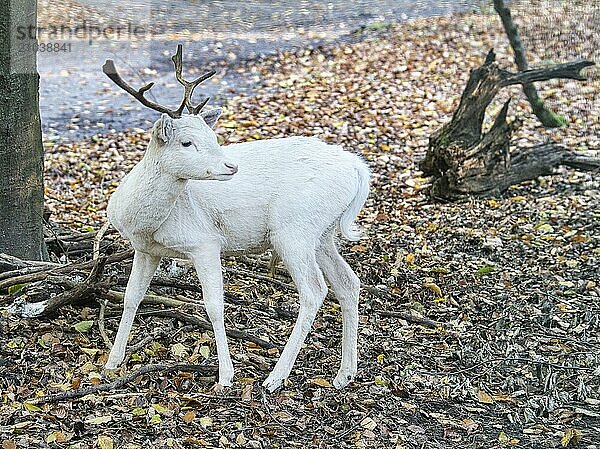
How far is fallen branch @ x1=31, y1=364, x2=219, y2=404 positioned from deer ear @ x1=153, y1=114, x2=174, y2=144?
1332 millimetres

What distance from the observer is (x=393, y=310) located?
6.36 metres

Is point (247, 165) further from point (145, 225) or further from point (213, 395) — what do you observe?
point (213, 395)

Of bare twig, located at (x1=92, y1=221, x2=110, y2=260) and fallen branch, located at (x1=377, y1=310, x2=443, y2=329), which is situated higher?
bare twig, located at (x1=92, y1=221, x2=110, y2=260)

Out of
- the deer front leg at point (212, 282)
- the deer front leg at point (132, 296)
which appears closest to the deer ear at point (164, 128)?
the deer front leg at point (212, 282)

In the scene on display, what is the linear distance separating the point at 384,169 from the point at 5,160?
5.00m

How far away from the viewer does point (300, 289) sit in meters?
4.84

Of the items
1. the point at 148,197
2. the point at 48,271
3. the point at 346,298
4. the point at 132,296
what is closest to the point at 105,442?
the point at 132,296

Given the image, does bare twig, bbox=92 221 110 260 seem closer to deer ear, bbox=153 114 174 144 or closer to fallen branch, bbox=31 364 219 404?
fallen branch, bbox=31 364 219 404

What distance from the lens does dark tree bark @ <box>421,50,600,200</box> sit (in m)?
8.88

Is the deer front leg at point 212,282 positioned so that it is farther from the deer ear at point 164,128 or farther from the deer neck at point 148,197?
the deer ear at point 164,128

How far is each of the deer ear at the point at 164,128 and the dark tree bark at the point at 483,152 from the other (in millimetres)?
4954

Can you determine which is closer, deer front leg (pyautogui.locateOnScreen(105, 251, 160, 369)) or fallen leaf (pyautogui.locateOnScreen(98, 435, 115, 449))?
fallen leaf (pyautogui.locateOnScreen(98, 435, 115, 449))

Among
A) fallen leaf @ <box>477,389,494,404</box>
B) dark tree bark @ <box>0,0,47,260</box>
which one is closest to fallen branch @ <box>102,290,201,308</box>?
dark tree bark @ <box>0,0,47,260</box>

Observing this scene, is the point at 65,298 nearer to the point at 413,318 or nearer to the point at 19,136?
the point at 19,136
